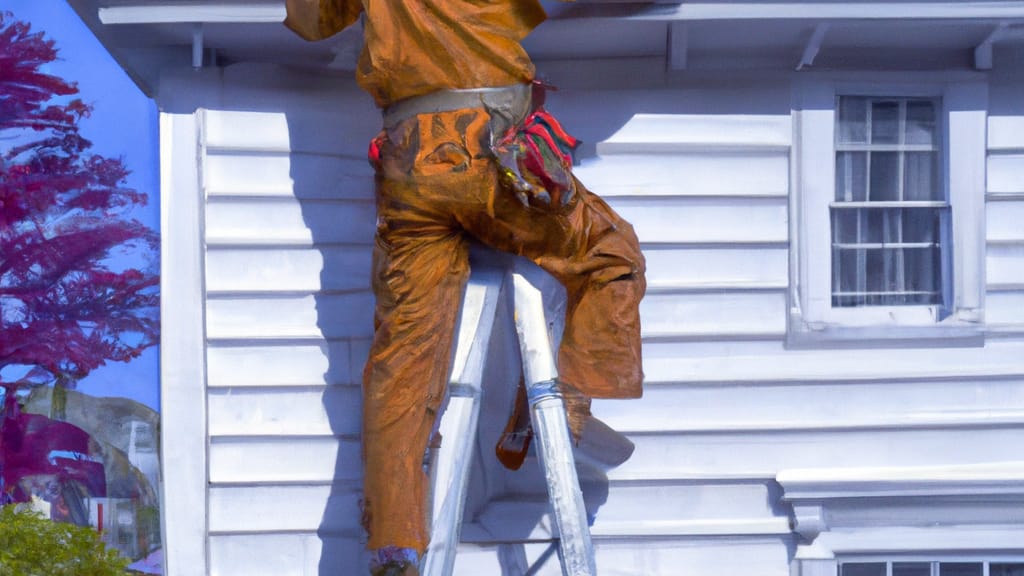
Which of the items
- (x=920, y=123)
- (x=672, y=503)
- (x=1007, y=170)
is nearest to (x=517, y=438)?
(x=672, y=503)

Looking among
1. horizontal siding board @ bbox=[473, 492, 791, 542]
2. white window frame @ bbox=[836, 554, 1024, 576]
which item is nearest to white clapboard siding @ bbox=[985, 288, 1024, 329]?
white window frame @ bbox=[836, 554, 1024, 576]

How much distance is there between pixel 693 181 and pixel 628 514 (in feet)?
4.10

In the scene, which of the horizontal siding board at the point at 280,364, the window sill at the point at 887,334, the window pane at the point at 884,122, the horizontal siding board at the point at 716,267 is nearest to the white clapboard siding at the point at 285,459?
the horizontal siding board at the point at 280,364

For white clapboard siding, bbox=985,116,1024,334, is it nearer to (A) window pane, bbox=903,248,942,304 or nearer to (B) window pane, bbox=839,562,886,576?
(A) window pane, bbox=903,248,942,304

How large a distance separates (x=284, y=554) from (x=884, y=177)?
8.58 ft

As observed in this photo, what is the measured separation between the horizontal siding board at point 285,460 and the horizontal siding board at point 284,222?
28.0 inches

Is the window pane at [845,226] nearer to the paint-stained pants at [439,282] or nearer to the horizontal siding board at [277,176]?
the paint-stained pants at [439,282]

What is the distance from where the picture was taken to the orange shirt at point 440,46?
407cm

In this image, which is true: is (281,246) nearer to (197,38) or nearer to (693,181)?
(197,38)

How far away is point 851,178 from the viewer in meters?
5.07

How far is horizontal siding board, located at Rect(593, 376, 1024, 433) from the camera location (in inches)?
196

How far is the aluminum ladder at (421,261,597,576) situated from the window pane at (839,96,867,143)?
163cm

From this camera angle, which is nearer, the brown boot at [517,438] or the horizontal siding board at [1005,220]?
the brown boot at [517,438]

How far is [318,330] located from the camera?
4832mm
